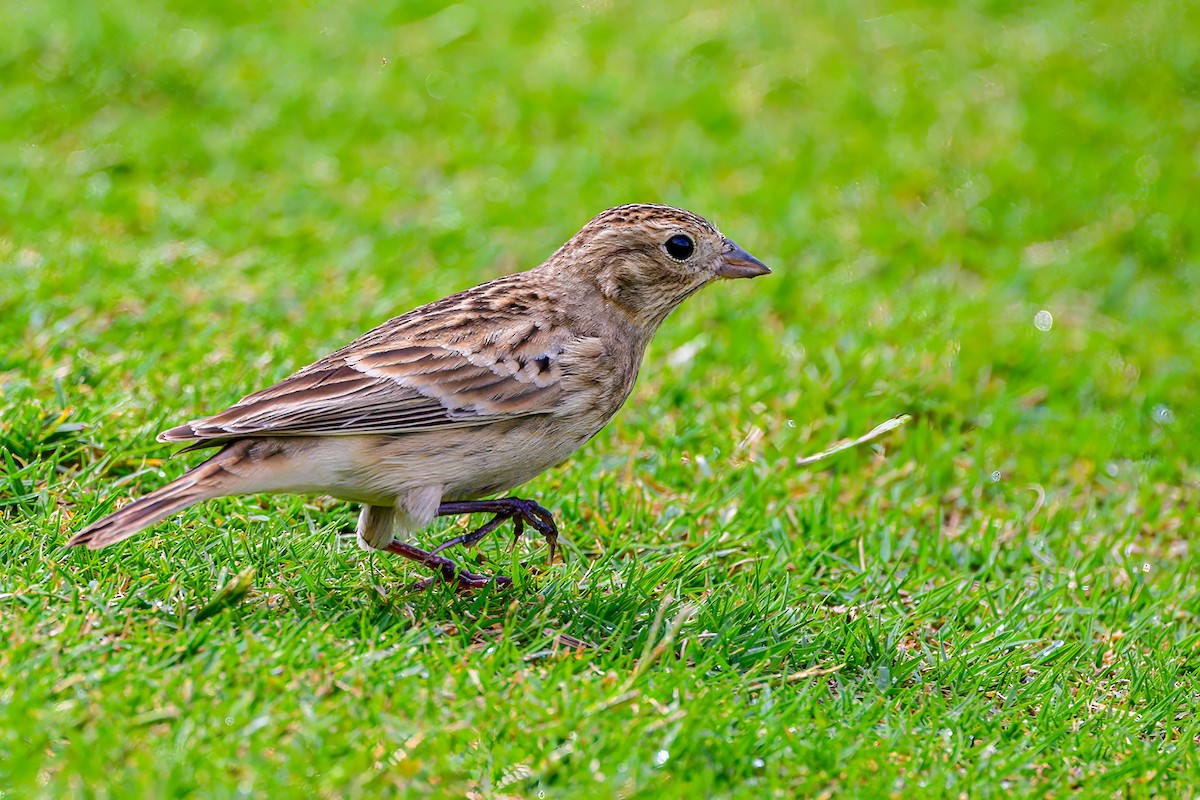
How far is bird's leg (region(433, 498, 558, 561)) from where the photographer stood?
530 cm

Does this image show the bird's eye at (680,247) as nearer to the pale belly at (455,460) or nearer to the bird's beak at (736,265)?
the bird's beak at (736,265)

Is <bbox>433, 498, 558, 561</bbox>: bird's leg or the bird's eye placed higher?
the bird's eye

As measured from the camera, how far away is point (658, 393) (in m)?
7.52

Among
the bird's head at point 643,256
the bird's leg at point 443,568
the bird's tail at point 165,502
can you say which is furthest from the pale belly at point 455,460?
the bird's head at point 643,256

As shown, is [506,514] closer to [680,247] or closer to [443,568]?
[443,568]

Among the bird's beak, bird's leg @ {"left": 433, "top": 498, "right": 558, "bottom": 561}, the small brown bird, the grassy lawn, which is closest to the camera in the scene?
the grassy lawn

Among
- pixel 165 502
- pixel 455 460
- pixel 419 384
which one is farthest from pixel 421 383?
pixel 165 502

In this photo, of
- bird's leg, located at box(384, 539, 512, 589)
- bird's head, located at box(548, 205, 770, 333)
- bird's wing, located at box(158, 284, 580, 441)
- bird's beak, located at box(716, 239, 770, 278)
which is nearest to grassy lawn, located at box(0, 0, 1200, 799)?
bird's leg, located at box(384, 539, 512, 589)

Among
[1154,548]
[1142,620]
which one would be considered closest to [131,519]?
[1142,620]

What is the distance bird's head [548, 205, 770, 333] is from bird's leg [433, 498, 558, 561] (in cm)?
101

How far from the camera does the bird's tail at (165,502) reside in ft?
15.1

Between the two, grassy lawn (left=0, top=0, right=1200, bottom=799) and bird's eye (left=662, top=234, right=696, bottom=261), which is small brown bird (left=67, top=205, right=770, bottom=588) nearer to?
bird's eye (left=662, top=234, right=696, bottom=261)

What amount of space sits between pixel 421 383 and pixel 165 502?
1037 mm

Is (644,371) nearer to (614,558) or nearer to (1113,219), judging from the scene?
A: (614,558)
